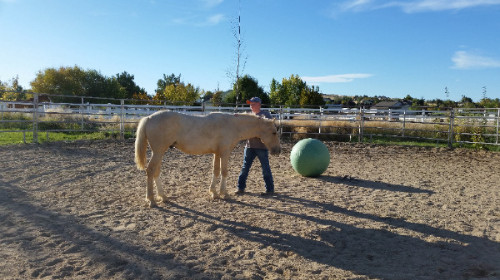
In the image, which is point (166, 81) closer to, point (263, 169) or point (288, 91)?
point (288, 91)

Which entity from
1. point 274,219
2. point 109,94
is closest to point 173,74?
point 109,94

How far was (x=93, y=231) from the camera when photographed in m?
4.33

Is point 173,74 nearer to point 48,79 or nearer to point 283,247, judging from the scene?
point 48,79

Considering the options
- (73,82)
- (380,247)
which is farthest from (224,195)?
(73,82)

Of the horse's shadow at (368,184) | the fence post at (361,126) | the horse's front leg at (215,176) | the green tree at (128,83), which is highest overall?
the green tree at (128,83)

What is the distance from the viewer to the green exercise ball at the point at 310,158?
7.60 metres

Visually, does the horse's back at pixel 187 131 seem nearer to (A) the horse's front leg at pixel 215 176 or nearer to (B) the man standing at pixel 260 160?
(A) the horse's front leg at pixel 215 176

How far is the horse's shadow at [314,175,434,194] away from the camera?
6.78m

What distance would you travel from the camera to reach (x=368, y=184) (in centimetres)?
727

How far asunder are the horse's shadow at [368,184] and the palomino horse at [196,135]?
1.97 meters

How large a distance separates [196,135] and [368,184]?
3.80 metres

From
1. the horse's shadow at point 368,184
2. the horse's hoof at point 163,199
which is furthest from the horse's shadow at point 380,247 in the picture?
the horse's shadow at point 368,184

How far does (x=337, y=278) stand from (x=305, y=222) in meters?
1.53

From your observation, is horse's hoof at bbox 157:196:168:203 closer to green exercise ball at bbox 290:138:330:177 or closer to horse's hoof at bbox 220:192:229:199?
horse's hoof at bbox 220:192:229:199
